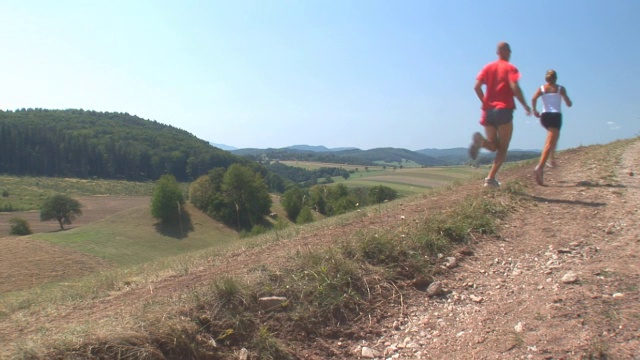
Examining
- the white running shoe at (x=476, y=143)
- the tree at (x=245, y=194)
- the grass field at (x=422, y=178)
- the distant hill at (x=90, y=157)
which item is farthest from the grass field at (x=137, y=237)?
the distant hill at (x=90, y=157)

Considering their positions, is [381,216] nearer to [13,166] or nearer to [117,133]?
[13,166]

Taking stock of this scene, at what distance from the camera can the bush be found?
4406cm

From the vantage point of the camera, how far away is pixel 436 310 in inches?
140

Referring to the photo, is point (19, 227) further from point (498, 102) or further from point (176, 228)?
point (498, 102)

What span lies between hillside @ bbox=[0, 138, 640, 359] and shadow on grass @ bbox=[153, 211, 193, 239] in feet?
131

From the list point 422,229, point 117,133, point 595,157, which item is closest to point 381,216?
point 422,229

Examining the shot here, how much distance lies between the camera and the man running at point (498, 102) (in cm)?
668

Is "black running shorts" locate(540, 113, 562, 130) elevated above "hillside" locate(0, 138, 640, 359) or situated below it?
above

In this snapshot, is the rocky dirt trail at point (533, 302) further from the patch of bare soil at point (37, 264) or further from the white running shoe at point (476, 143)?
the patch of bare soil at point (37, 264)

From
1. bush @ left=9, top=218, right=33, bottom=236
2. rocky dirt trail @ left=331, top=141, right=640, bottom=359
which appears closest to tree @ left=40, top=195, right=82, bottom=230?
bush @ left=9, top=218, right=33, bottom=236

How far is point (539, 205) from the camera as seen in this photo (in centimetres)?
593

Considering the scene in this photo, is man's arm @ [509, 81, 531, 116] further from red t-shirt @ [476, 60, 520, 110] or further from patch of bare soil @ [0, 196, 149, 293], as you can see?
patch of bare soil @ [0, 196, 149, 293]

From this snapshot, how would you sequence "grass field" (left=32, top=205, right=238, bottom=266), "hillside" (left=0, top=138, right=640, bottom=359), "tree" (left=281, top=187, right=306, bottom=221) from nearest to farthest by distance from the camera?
"hillside" (left=0, top=138, right=640, bottom=359) < "grass field" (left=32, top=205, right=238, bottom=266) < "tree" (left=281, top=187, right=306, bottom=221)

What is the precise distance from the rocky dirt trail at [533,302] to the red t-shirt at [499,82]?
2143 mm
